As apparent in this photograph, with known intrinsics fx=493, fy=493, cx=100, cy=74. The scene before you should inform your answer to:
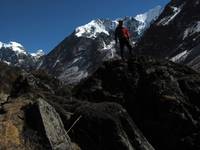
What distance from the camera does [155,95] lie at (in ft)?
72.6

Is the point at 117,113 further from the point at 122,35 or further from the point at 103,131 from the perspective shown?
the point at 122,35

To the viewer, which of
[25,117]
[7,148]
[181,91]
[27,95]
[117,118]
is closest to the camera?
[7,148]

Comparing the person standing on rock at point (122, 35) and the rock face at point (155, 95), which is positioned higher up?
the person standing on rock at point (122, 35)

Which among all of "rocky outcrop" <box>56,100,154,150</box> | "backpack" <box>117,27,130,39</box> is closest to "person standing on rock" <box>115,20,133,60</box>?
"backpack" <box>117,27,130,39</box>

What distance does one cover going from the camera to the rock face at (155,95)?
818 inches

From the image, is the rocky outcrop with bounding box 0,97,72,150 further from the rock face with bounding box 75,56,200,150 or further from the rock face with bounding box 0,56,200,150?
the rock face with bounding box 75,56,200,150

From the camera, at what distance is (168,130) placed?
68.4ft

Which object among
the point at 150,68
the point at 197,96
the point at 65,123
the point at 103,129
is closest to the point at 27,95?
the point at 65,123

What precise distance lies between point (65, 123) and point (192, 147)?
17.6ft

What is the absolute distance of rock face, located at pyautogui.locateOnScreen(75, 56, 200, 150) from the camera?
20.8 metres

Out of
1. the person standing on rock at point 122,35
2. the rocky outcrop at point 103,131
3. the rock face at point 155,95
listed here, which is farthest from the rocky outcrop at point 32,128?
the person standing on rock at point 122,35

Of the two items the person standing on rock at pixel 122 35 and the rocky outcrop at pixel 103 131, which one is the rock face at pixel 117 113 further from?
the person standing on rock at pixel 122 35

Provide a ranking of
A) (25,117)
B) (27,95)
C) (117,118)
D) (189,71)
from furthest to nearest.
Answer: (189,71), (27,95), (117,118), (25,117)

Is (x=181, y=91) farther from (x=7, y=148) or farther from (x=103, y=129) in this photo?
(x=7, y=148)
